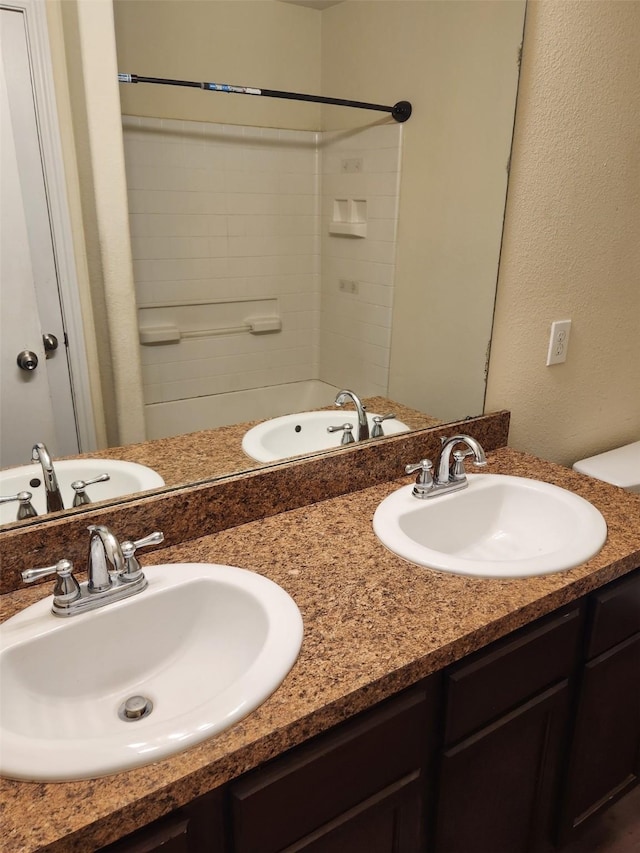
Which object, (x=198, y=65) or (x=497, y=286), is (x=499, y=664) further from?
(x=198, y=65)

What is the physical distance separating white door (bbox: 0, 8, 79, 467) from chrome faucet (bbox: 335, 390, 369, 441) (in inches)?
24.2

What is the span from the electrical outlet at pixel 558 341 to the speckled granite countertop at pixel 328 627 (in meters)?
0.43

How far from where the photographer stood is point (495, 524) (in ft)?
4.88

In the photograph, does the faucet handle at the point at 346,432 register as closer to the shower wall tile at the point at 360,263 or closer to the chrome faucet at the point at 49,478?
the shower wall tile at the point at 360,263

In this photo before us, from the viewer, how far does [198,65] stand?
116 centimetres

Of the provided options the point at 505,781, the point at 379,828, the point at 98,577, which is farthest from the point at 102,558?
the point at 505,781

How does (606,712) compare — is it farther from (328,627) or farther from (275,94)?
(275,94)

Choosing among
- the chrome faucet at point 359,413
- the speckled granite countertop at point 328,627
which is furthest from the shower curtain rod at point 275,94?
the speckled granite countertop at point 328,627

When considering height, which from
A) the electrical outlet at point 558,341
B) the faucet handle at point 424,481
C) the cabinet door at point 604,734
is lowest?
the cabinet door at point 604,734

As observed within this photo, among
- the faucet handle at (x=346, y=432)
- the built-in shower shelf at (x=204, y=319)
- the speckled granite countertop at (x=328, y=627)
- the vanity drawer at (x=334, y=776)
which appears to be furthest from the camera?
the faucet handle at (x=346, y=432)

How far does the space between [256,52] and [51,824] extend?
1.28 m

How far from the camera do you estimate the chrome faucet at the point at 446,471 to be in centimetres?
137

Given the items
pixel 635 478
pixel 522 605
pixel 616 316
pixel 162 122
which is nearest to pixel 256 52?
pixel 162 122

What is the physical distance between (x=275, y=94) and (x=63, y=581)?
3.24ft
